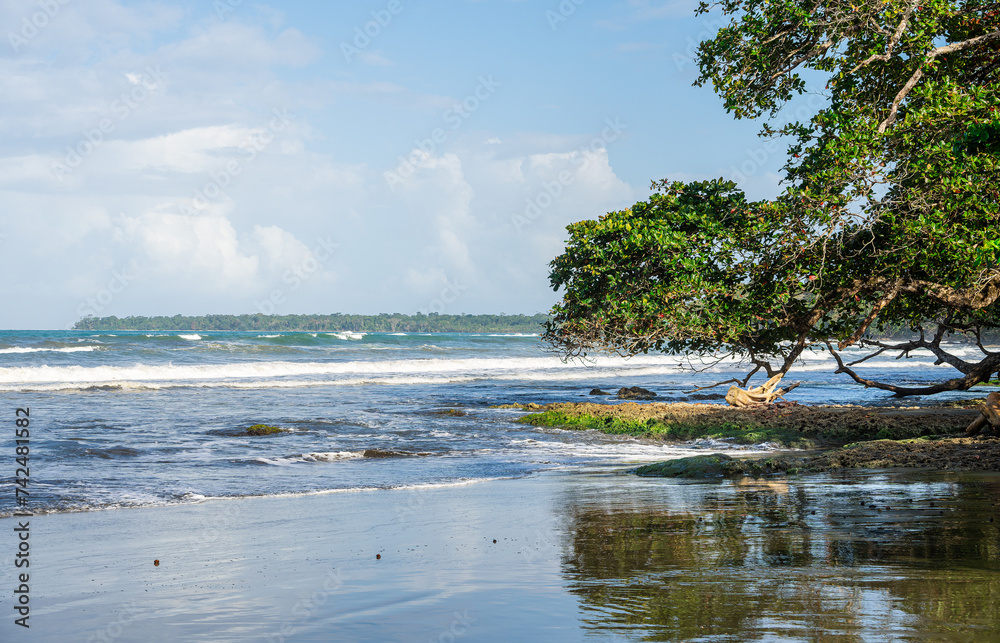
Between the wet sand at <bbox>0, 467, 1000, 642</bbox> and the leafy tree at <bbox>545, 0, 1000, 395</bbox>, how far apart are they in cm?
334

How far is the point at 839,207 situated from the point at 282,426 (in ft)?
42.8

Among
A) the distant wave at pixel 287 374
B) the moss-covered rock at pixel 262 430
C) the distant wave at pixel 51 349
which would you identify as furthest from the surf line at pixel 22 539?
the distant wave at pixel 51 349

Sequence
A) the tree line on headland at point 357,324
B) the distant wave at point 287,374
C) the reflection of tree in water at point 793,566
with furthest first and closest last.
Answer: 1. the tree line on headland at point 357,324
2. the distant wave at point 287,374
3. the reflection of tree in water at point 793,566

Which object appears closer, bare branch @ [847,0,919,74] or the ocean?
bare branch @ [847,0,919,74]

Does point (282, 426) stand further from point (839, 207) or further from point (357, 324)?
point (357, 324)

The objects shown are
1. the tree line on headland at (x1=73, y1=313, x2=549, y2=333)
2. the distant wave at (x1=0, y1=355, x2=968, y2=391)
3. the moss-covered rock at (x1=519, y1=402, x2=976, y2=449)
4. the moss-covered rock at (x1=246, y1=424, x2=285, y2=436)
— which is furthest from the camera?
the tree line on headland at (x1=73, y1=313, x2=549, y2=333)

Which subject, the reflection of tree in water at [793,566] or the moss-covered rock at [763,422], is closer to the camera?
the reflection of tree in water at [793,566]

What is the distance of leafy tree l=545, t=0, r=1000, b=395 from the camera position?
10008 millimetres

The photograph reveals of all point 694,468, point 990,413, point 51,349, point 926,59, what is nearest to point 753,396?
point 990,413

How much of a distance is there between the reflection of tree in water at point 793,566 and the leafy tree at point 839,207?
391 cm

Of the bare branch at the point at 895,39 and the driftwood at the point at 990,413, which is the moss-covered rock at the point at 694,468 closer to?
the driftwood at the point at 990,413

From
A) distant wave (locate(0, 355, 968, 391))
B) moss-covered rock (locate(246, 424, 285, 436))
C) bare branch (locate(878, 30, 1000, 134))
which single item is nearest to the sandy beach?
bare branch (locate(878, 30, 1000, 134))

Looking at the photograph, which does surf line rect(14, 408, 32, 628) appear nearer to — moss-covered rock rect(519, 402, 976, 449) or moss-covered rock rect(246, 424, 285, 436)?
moss-covered rock rect(246, 424, 285, 436)

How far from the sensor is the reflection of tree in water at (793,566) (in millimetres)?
4082
